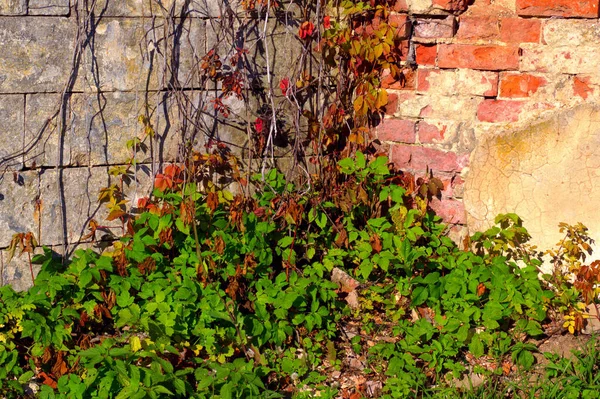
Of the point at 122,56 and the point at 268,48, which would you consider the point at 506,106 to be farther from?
the point at 122,56

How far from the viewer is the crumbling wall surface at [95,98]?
362cm

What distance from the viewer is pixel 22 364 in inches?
130

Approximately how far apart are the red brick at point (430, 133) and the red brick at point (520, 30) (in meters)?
0.53

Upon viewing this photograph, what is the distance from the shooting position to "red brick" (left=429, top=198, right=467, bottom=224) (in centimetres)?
393

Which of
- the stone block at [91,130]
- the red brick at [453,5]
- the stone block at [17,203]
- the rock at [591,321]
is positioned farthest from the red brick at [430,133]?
the stone block at [17,203]

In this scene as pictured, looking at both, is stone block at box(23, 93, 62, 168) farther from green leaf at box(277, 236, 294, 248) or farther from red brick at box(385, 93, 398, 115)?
red brick at box(385, 93, 398, 115)

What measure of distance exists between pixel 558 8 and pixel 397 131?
970mm

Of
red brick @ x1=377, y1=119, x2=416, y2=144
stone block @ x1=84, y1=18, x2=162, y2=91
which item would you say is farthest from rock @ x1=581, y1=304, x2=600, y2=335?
stone block @ x1=84, y1=18, x2=162, y2=91

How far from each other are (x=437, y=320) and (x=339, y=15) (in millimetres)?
1727

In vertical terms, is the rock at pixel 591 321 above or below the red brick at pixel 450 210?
below

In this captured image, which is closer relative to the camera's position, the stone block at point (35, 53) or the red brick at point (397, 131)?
the stone block at point (35, 53)

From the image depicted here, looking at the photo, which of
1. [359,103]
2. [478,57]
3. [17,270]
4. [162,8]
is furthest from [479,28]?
[17,270]

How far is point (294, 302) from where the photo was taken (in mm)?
3375

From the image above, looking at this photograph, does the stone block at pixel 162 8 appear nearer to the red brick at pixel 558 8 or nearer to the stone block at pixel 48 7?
the stone block at pixel 48 7
